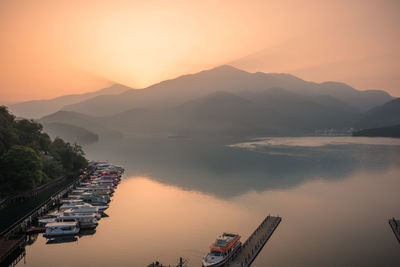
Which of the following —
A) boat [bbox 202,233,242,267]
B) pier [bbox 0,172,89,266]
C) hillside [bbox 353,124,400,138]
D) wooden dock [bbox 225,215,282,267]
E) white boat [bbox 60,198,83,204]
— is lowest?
wooden dock [bbox 225,215,282,267]

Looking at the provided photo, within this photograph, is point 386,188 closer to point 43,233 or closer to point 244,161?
point 244,161

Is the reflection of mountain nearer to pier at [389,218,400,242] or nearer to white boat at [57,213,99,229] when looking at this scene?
white boat at [57,213,99,229]

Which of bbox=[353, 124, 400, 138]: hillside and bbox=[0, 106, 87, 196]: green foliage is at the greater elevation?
bbox=[0, 106, 87, 196]: green foliage

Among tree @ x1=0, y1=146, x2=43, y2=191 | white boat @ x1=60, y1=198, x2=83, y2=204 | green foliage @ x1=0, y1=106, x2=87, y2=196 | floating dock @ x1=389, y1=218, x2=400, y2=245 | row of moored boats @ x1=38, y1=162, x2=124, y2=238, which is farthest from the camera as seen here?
green foliage @ x1=0, y1=106, x2=87, y2=196

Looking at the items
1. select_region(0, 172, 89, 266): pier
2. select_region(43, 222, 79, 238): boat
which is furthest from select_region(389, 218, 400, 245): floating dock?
select_region(0, 172, 89, 266): pier

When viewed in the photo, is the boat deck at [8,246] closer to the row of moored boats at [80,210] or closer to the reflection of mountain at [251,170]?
the row of moored boats at [80,210]

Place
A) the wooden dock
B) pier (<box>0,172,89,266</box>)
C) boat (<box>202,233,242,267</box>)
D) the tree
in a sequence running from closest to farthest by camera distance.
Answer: boat (<box>202,233,242,267</box>) < the wooden dock < pier (<box>0,172,89,266</box>) < the tree

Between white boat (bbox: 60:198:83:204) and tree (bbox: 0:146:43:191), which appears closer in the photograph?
white boat (bbox: 60:198:83:204)
